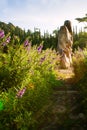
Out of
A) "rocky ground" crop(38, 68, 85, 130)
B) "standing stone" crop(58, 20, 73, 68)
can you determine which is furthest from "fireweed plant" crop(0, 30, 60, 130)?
"standing stone" crop(58, 20, 73, 68)

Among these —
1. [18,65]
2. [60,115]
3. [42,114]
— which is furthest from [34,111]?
[18,65]

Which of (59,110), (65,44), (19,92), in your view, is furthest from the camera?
(65,44)

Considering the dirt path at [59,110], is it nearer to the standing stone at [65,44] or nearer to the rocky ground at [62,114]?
the rocky ground at [62,114]

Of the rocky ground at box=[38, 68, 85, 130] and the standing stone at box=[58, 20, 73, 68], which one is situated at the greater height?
the standing stone at box=[58, 20, 73, 68]

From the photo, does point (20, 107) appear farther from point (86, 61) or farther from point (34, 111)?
point (86, 61)

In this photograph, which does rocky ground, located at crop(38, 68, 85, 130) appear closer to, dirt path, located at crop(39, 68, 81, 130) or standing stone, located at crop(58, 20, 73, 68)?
dirt path, located at crop(39, 68, 81, 130)

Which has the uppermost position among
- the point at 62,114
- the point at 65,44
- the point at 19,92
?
the point at 65,44

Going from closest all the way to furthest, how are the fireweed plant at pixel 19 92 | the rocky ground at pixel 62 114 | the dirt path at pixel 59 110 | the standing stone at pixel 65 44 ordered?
the fireweed plant at pixel 19 92 → the rocky ground at pixel 62 114 → the dirt path at pixel 59 110 → the standing stone at pixel 65 44

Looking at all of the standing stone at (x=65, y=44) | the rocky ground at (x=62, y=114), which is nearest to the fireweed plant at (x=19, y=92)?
the rocky ground at (x=62, y=114)

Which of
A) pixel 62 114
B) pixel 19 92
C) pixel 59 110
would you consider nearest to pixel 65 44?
pixel 59 110

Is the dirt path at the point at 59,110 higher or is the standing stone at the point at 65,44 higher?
the standing stone at the point at 65,44

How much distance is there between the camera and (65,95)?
10.1 m

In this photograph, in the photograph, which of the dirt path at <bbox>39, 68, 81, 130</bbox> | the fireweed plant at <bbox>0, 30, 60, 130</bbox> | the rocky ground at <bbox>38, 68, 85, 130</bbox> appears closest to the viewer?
the fireweed plant at <bbox>0, 30, 60, 130</bbox>

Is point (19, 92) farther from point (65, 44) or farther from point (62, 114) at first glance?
point (65, 44)
